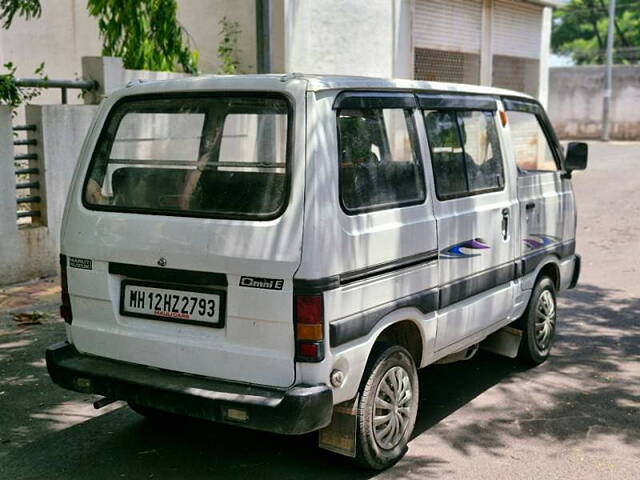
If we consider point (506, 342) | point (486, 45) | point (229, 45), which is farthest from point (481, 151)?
point (486, 45)

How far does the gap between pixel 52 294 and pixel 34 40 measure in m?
6.63

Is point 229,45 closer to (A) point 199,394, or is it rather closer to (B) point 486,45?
(B) point 486,45

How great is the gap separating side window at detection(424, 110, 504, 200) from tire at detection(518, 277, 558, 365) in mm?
1063

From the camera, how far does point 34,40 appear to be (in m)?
13.6

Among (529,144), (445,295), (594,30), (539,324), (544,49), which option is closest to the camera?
(445,295)

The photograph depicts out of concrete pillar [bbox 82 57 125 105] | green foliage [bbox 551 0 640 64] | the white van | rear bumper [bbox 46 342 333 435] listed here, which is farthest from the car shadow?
green foliage [bbox 551 0 640 64]

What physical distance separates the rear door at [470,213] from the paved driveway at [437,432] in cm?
59

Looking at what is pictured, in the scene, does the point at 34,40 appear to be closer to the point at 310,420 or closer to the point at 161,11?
the point at 161,11

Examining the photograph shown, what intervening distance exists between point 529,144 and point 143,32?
4.66m

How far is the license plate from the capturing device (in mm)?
4078

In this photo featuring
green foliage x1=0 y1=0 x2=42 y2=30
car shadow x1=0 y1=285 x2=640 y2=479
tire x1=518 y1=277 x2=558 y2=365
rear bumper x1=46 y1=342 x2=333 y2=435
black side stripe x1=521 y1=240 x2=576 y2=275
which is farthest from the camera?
green foliage x1=0 y1=0 x2=42 y2=30

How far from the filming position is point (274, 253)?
12.9 ft

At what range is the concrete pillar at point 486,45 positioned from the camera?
59.5 feet

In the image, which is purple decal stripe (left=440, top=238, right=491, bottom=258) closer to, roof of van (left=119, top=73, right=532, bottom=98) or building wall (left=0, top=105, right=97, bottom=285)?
roof of van (left=119, top=73, right=532, bottom=98)
